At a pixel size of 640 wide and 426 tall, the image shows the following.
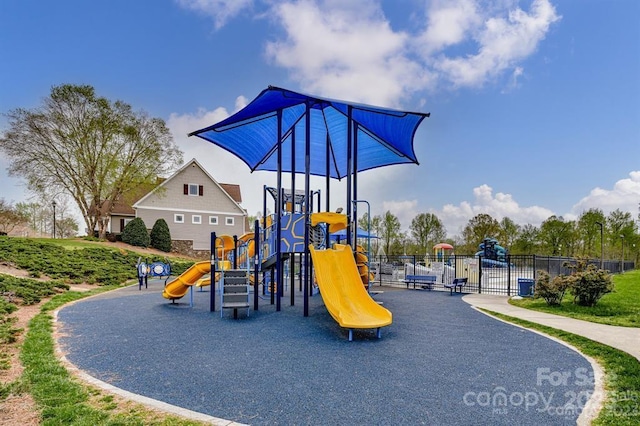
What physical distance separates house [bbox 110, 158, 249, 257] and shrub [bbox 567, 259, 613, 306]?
2920 cm

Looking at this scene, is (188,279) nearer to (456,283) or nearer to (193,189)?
(456,283)

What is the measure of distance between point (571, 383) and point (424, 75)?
37.5 ft

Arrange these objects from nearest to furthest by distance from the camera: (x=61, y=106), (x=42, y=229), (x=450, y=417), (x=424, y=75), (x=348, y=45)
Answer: (x=450, y=417) < (x=348, y=45) < (x=424, y=75) < (x=61, y=106) < (x=42, y=229)

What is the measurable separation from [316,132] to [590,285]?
9976 millimetres

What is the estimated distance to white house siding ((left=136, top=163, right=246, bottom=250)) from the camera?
107 ft

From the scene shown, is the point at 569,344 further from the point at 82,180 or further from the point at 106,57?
the point at 82,180

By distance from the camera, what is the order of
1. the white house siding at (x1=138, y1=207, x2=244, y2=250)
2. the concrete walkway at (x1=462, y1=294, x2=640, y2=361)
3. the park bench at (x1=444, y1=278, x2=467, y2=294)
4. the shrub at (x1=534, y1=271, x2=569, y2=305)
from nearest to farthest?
the concrete walkway at (x1=462, y1=294, x2=640, y2=361)
the shrub at (x1=534, y1=271, x2=569, y2=305)
the park bench at (x1=444, y1=278, x2=467, y2=294)
the white house siding at (x1=138, y1=207, x2=244, y2=250)

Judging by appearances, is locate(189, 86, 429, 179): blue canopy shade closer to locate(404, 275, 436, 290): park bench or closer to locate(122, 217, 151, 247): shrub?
locate(404, 275, 436, 290): park bench

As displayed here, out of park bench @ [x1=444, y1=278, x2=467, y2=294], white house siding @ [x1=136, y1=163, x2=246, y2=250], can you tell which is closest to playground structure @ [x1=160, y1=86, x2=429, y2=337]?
park bench @ [x1=444, y1=278, x2=467, y2=294]

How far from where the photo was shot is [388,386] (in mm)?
4547

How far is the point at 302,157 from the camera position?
15.9 metres

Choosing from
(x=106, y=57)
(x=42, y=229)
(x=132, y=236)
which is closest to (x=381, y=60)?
(x=106, y=57)

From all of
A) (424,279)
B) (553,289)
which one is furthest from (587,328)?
(424,279)

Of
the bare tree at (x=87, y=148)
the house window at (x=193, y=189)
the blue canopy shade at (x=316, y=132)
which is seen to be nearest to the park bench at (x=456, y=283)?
the blue canopy shade at (x=316, y=132)
